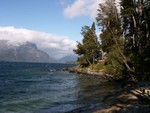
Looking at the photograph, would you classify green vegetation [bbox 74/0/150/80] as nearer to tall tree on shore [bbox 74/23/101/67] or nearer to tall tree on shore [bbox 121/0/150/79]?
tall tree on shore [bbox 121/0/150/79]

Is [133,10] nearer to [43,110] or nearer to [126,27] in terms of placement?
[126,27]

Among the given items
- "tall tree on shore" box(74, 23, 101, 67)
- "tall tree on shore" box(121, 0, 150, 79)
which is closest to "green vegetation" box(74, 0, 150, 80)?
"tall tree on shore" box(121, 0, 150, 79)

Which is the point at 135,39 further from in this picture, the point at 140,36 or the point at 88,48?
the point at 88,48

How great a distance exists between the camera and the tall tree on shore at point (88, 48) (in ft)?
373

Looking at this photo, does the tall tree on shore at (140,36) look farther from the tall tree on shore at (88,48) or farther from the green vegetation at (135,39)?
the tall tree on shore at (88,48)

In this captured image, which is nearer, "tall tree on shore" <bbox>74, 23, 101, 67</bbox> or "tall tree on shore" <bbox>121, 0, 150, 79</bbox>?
"tall tree on shore" <bbox>121, 0, 150, 79</bbox>

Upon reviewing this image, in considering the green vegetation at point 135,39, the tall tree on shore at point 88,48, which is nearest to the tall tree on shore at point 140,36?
the green vegetation at point 135,39

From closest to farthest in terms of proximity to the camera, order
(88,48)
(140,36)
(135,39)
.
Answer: (140,36)
(135,39)
(88,48)

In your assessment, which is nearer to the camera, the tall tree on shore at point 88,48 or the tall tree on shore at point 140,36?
the tall tree on shore at point 140,36

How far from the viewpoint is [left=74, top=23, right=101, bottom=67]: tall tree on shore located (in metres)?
114

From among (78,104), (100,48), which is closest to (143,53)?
(78,104)

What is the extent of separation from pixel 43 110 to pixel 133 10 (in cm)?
3029

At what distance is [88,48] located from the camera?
11619cm

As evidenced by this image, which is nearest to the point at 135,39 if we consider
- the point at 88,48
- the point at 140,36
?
the point at 140,36
